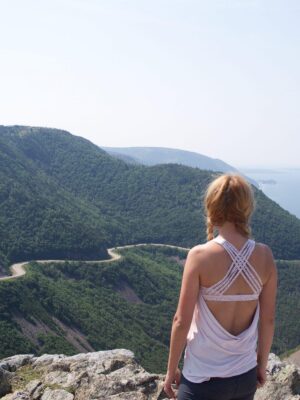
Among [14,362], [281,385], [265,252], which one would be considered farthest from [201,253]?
[14,362]

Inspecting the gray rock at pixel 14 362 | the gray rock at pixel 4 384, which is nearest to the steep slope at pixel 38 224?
the gray rock at pixel 14 362

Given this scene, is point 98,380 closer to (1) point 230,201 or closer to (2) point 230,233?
(2) point 230,233

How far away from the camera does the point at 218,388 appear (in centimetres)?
493

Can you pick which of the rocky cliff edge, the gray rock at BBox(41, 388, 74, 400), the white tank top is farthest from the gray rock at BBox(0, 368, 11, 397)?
the white tank top

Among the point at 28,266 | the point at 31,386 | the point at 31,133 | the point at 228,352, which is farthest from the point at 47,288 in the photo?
the point at 31,133

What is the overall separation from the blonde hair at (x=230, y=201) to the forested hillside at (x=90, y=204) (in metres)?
76.7

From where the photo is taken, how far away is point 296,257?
375 ft

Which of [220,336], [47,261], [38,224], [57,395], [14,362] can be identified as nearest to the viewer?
[220,336]

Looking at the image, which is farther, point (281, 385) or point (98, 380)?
point (98, 380)

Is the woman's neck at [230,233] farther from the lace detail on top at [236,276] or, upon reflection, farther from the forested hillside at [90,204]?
the forested hillside at [90,204]

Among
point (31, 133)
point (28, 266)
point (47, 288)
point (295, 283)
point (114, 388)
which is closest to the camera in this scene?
point (114, 388)

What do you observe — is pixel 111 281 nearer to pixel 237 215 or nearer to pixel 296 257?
pixel 296 257

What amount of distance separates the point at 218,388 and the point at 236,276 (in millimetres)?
1096

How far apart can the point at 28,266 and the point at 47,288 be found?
11027 mm
